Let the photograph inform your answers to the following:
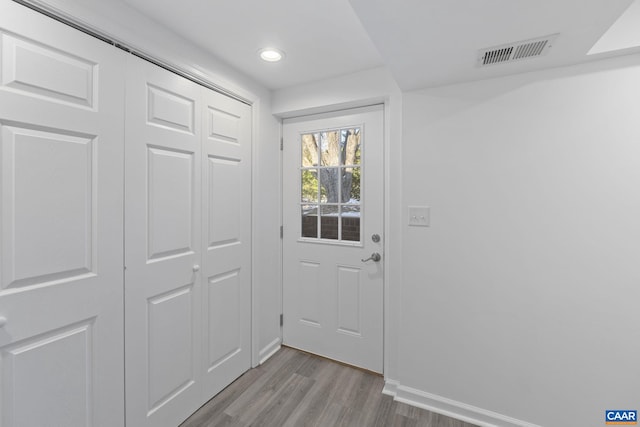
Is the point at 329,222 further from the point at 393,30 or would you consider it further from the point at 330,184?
the point at 393,30

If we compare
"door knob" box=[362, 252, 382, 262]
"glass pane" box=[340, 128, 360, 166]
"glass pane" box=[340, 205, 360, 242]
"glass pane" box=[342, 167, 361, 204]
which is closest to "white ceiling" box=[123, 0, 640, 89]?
"glass pane" box=[340, 128, 360, 166]

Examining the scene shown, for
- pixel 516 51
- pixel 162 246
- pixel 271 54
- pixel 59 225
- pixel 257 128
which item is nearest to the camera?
pixel 59 225

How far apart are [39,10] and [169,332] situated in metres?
1.59

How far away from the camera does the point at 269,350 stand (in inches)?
96.3

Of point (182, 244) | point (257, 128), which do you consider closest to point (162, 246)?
point (182, 244)

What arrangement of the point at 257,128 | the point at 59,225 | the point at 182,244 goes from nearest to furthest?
1. the point at 59,225
2. the point at 182,244
3. the point at 257,128

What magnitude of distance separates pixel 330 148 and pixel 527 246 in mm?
1491

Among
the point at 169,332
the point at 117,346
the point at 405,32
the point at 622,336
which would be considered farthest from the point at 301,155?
the point at 622,336

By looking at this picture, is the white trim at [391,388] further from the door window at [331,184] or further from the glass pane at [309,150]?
the glass pane at [309,150]

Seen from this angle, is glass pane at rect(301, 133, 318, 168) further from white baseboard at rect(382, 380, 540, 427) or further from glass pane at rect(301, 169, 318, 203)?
white baseboard at rect(382, 380, 540, 427)

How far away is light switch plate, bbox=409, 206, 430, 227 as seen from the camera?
1872mm

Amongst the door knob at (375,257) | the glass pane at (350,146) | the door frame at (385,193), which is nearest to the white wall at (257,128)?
the door frame at (385,193)

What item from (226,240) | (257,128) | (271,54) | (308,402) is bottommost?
(308,402)

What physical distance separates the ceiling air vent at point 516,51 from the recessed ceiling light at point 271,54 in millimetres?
1156
